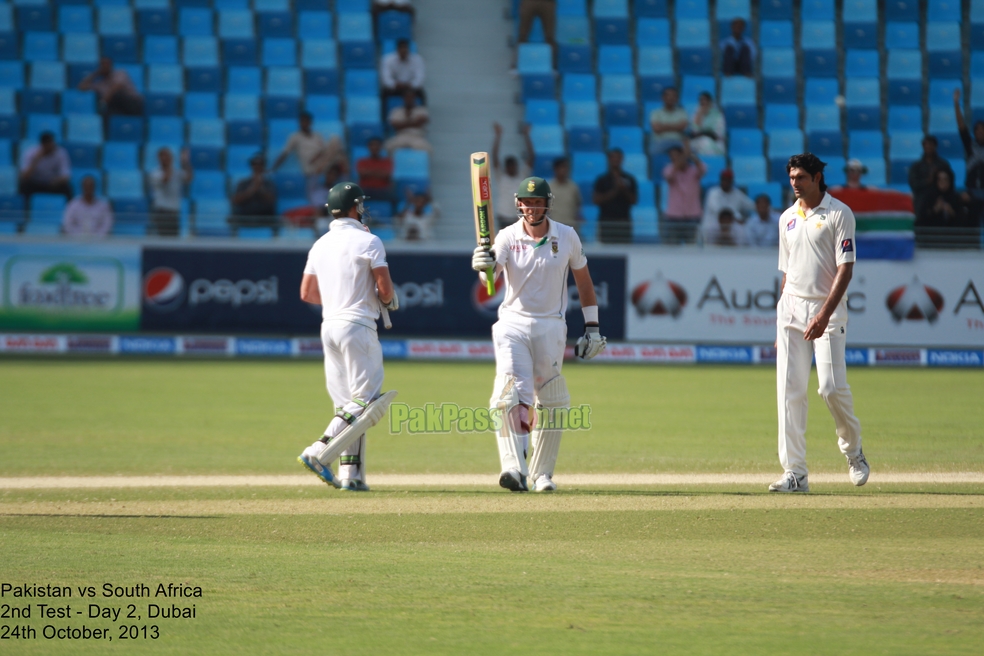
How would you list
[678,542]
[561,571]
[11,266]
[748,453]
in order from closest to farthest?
1. [561,571]
2. [678,542]
3. [748,453]
4. [11,266]

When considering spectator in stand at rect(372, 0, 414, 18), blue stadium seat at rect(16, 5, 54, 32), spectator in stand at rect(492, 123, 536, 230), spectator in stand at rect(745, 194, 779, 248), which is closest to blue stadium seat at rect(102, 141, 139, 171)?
blue stadium seat at rect(16, 5, 54, 32)

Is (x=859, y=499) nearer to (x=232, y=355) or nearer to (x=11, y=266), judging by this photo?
(x=232, y=355)

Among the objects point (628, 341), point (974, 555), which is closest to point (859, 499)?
point (974, 555)

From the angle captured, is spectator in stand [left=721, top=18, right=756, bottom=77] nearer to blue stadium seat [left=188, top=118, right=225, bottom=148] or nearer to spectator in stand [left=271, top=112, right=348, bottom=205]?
spectator in stand [left=271, top=112, right=348, bottom=205]

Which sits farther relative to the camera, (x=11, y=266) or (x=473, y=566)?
(x=11, y=266)

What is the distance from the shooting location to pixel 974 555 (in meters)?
6.04

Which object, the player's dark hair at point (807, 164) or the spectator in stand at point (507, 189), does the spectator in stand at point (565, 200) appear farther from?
the player's dark hair at point (807, 164)

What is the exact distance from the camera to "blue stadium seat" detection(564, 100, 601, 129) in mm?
22688

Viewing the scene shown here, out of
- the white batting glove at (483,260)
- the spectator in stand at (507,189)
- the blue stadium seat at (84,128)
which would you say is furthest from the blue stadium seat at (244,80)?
the white batting glove at (483,260)

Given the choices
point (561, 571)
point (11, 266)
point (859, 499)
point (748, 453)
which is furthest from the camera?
point (11, 266)

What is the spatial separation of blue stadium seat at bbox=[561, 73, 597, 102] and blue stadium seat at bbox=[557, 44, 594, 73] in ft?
1.18

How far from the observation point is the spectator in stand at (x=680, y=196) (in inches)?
765

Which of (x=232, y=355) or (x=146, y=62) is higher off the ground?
(x=146, y=62)

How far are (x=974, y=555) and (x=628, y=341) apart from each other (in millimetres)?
13384
